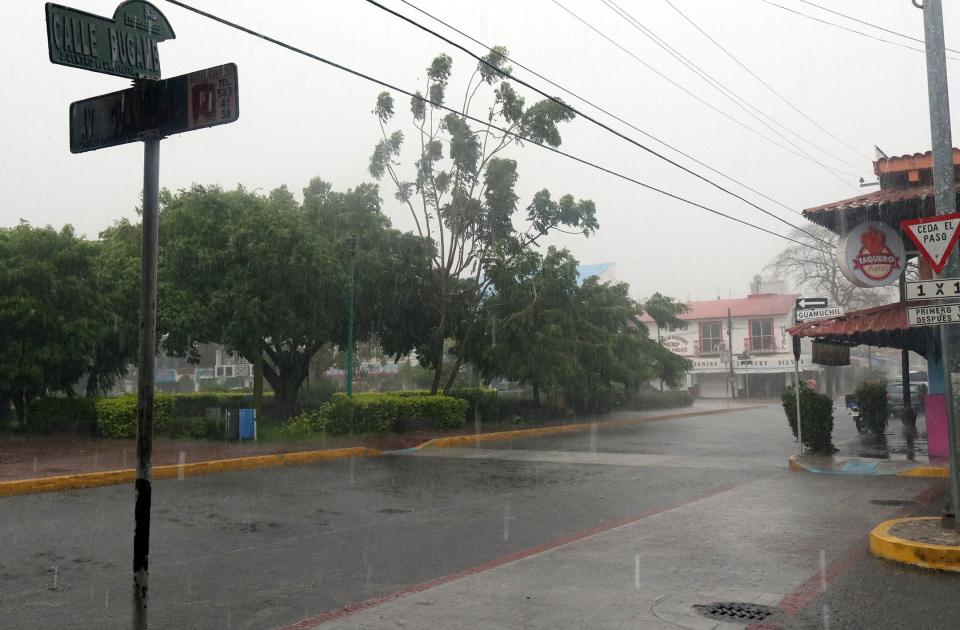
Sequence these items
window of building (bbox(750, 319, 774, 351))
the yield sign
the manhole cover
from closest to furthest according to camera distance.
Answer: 1. the manhole cover
2. the yield sign
3. window of building (bbox(750, 319, 774, 351))

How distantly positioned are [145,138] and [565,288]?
89.8ft

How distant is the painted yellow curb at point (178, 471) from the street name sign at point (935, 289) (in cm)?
1205

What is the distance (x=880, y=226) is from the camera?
1617 cm

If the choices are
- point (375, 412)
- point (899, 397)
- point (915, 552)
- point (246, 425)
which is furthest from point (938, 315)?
point (899, 397)

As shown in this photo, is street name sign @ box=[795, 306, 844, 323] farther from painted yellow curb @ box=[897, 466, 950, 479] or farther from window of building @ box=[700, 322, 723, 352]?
window of building @ box=[700, 322, 723, 352]

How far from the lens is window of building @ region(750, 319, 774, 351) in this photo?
6488cm

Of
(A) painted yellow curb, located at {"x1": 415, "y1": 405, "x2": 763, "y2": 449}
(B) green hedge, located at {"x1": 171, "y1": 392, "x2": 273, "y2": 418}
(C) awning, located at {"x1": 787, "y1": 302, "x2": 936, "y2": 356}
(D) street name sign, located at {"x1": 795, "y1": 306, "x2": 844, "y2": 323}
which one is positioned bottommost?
(A) painted yellow curb, located at {"x1": 415, "y1": 405, "x2": 763, "y2": 449}

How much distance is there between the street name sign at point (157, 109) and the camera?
4.32m

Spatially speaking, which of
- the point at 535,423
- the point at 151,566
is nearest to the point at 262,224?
the point at 535,423

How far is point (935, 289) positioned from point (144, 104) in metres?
7.78

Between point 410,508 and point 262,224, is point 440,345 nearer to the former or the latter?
point 262,224

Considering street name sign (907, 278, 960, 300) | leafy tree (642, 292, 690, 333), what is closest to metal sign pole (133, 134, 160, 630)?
street name sign (907, 278, 960, 300)

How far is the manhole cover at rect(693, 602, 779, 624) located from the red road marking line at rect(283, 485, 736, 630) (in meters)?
2.24

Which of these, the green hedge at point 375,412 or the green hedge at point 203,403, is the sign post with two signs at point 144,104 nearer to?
the green hedge at point 375,412
